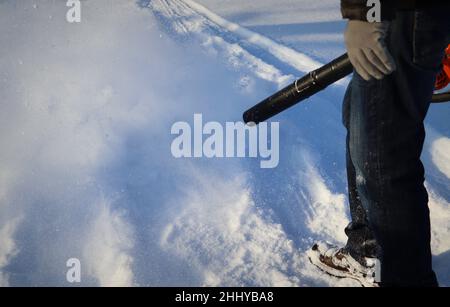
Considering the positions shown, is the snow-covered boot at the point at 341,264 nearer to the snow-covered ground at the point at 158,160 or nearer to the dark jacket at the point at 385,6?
the snow-covered ground at the point at 158,160

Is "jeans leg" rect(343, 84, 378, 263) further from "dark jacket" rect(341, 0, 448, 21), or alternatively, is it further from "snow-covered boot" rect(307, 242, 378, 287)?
"dark jacket" rect(341, 0, 448, 21)

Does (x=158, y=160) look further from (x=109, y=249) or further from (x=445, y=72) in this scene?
(x=445, y=72)

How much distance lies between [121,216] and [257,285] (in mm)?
575

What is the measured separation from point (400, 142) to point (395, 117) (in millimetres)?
59

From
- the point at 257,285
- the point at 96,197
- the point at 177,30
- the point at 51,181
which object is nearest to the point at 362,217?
the point at 257,285

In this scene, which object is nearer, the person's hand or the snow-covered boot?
the person's hand

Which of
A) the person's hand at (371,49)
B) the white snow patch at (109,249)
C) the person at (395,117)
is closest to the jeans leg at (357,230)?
the person at (395,117)

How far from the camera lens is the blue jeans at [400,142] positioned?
909 millimetres

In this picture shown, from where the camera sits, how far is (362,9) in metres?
0.90

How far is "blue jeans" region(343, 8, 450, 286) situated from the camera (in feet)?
2.98

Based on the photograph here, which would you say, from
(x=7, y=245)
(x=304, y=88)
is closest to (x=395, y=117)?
(x=304, y=88)

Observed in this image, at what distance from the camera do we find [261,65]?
7.84 feet

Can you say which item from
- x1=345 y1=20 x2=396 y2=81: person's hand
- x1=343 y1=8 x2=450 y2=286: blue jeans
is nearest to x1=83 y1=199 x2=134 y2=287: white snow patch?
x1=343 y1=8 x2=450 y2=286: blue jeans

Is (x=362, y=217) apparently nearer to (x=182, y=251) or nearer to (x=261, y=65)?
(x=182, y=251)
